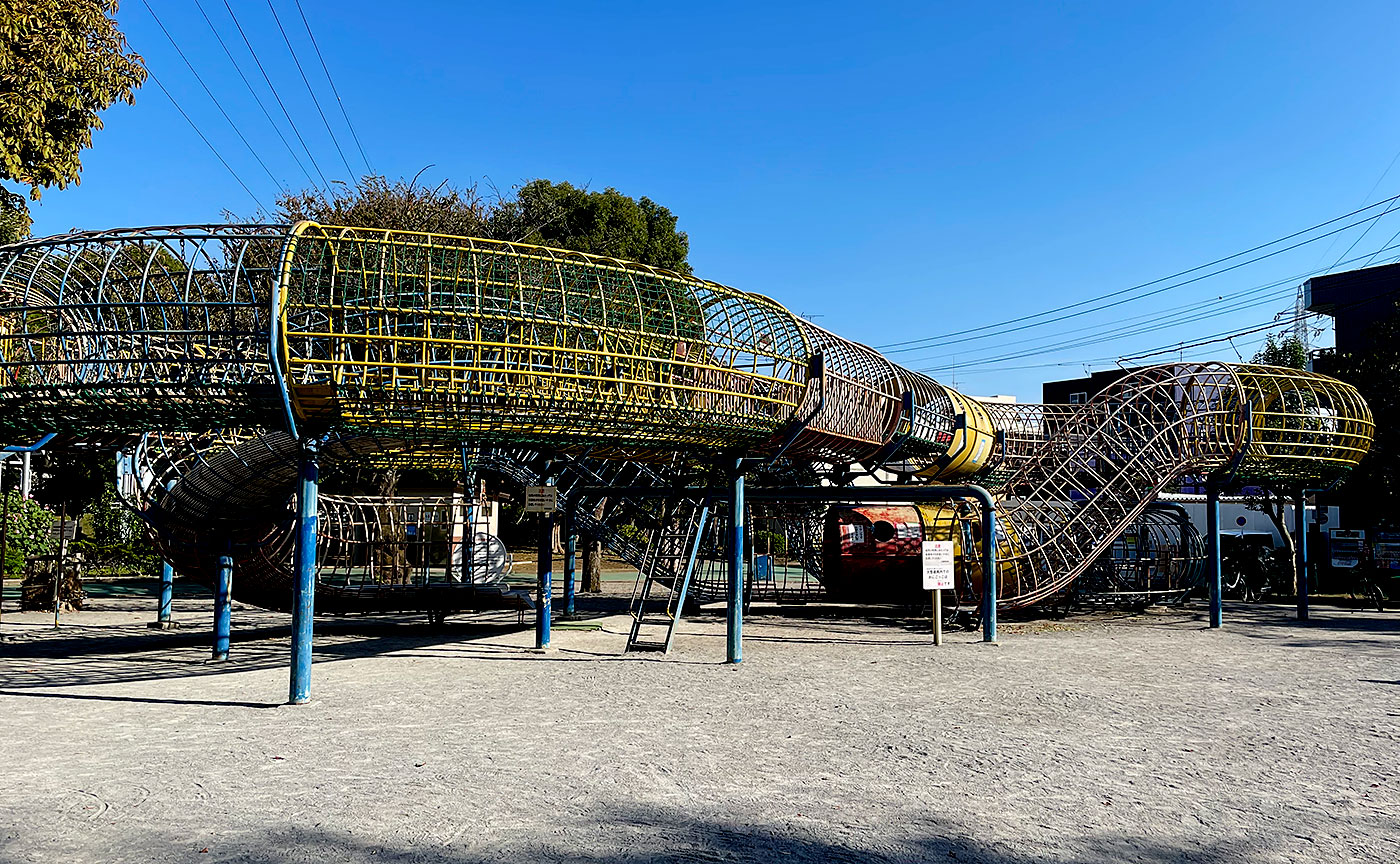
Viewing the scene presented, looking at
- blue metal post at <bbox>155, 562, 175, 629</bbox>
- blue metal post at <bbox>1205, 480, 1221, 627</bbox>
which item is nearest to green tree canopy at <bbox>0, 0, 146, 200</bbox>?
blue metal post at <bbox>155, 562, 175, 629</bbox>

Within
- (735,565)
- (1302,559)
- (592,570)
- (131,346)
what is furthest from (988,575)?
(592,570)

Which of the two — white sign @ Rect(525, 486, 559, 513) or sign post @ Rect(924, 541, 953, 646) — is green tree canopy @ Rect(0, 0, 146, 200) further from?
sign post @ Rect(924, 541, 953, 646)

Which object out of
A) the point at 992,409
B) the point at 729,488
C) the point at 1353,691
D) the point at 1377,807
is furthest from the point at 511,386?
the point at 992,409

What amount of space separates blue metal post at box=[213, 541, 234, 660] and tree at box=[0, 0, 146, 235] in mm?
5679

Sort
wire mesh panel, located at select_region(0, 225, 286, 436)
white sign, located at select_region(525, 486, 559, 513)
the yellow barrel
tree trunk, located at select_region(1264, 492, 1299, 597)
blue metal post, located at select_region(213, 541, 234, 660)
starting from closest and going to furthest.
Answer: wire mesh panel, located at select_region(0, 225, 286, 436) < blue metal post, located at select_region(213, 541, 234, 660) < white sign, located at select_region(525, 486, 559, 513) < the yellow barrel < tree trunk, located at select_region(1264, 492, 1299, 597)

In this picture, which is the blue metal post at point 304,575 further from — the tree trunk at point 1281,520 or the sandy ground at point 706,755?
the tree trunk at point 1281,520

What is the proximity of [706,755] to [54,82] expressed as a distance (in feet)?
42.2

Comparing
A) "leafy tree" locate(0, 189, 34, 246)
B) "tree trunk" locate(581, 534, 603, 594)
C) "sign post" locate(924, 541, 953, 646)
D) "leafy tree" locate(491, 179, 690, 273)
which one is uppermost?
"leafy tree" locate(491, 179, 690, 273)

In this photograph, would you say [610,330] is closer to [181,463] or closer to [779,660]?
[779,660]

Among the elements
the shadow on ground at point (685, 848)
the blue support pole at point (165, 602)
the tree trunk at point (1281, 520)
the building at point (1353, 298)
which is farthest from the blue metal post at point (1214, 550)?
the building at point (1353, 298)

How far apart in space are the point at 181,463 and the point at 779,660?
9.23m

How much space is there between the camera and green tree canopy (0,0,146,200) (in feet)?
43.9

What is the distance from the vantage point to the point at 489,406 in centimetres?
1027

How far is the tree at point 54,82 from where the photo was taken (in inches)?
527
